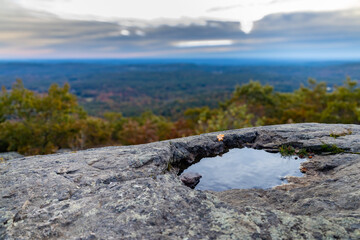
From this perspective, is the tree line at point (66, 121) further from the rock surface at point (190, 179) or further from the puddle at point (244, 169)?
the rock surface at point (190, 179)

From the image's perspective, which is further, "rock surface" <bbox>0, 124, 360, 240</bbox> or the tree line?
the tree line

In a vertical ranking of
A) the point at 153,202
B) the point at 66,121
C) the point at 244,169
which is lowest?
the point at 66,121

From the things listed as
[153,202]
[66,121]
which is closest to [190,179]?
[153,202]

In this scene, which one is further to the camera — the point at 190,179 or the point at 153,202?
the point at 190,179

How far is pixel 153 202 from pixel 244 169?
3794 mm

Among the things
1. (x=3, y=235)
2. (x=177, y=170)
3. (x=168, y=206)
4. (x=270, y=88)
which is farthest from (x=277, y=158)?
(x=270, y=88)

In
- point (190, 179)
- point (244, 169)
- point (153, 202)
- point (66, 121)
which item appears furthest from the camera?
point (66, 121)

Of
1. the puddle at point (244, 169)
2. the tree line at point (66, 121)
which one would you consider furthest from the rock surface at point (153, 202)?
the tree line at point (66, 121)

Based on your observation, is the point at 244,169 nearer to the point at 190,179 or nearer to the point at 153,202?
the point at 190,179

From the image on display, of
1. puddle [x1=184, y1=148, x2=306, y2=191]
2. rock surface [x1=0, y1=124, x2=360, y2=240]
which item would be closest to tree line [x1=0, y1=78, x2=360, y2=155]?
puddle [x1=184, y1=148, x2=306, y2=191]

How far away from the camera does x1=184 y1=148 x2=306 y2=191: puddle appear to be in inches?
258

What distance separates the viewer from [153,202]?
4.38 m

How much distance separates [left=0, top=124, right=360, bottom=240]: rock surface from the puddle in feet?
1.91

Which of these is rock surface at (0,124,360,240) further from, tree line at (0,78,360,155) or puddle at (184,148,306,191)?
tree line at (0,78,360,155)
